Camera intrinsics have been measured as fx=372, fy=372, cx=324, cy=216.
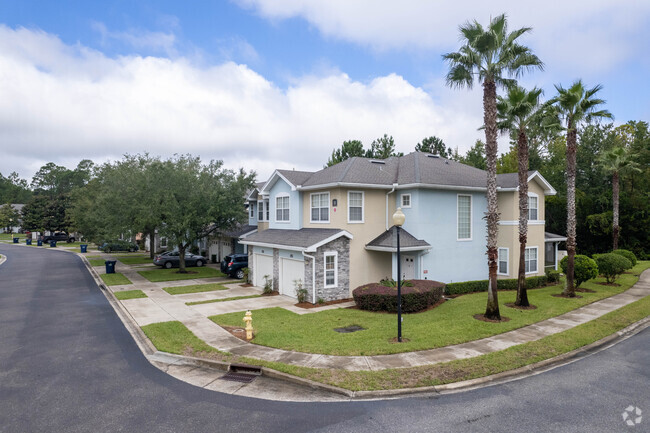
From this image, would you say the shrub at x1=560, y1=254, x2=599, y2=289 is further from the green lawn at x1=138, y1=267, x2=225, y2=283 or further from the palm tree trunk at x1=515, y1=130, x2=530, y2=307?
the green lawn at x1=138, y1=267, x2=225, y2=283

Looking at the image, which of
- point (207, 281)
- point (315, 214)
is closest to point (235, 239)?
point (207, 281)

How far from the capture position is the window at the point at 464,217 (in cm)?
2053

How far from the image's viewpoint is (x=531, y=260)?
2256 centimetres

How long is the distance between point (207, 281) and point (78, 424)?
58.4 feet

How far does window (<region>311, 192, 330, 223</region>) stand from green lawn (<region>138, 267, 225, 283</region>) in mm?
10555

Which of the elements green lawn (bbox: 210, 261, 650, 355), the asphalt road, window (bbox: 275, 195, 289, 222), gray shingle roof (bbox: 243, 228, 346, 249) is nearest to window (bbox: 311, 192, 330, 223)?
gray shingle roof (bbox: 243, 228, 346, 249)

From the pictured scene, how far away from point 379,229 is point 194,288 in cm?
1120

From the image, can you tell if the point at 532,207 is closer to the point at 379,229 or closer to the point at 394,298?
the point at 379,229

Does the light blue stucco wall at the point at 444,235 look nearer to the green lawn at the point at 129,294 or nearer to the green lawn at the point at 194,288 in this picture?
the green lawn at the point at 194,288

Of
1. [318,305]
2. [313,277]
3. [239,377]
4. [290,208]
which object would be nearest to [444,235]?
[313,277]

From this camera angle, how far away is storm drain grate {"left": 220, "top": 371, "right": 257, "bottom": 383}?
29.3 ft

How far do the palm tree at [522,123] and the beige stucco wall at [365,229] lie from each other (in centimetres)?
636

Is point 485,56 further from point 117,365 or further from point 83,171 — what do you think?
point 83,171

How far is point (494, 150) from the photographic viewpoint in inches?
543
